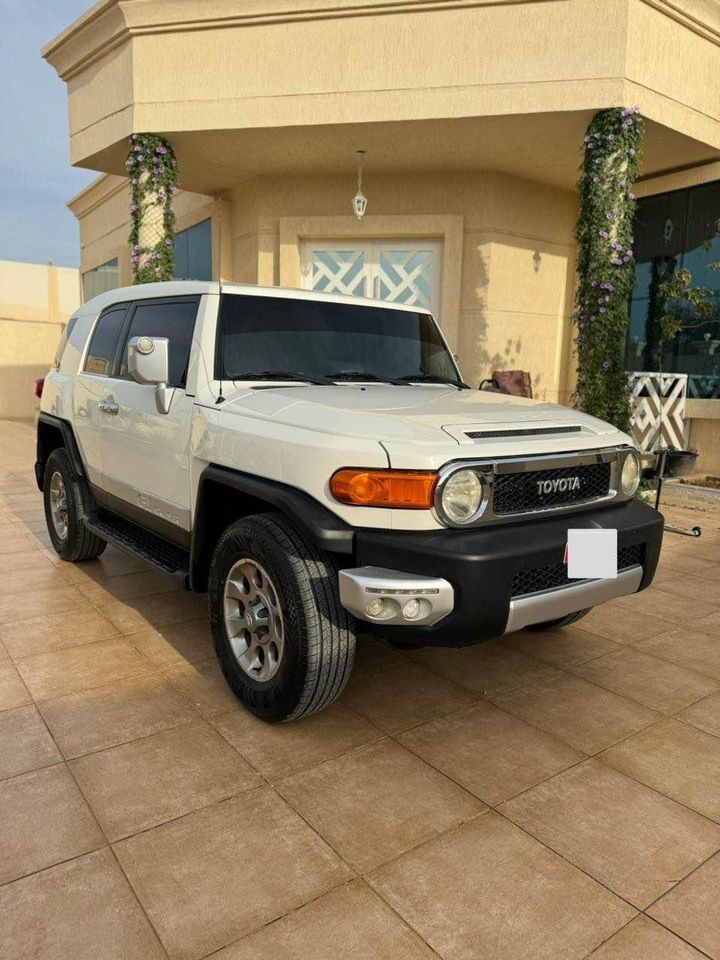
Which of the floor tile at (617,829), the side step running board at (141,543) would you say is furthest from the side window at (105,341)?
the floor tile at (617,829)

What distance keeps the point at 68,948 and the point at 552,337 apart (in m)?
10.9

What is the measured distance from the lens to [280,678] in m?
2.79

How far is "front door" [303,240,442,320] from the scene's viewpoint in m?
10.9

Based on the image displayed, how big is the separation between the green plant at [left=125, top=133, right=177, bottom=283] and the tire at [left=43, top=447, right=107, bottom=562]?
210 inches

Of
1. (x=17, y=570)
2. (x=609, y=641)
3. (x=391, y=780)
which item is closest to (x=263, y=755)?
(x=391, y=780)

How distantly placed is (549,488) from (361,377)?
1299mm

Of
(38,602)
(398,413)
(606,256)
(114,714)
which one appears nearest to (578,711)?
(398,413)

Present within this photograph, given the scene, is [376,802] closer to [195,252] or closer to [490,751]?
[490,751]

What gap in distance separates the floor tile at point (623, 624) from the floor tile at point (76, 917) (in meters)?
2.97

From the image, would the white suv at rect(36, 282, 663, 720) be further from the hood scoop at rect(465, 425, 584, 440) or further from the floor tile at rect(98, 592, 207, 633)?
the floor tile at rect(98, 592, 207, 633)

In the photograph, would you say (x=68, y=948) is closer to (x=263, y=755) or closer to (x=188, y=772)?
(x=188, y=772)

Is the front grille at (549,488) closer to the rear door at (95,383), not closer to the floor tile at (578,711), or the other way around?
the floor tile at (578,711)

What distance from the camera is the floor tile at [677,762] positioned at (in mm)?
2559

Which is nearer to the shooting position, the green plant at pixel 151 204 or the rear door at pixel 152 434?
the rear door at pixel 152 434
